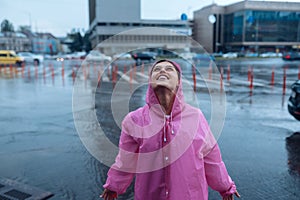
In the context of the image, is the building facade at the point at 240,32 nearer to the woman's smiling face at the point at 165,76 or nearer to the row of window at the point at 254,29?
the row of window at the point at 254,29

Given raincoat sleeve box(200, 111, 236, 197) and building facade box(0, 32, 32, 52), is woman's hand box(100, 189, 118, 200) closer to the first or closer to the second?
raincoat sleeve box(200, 111, 236, 197)

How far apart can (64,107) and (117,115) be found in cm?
659

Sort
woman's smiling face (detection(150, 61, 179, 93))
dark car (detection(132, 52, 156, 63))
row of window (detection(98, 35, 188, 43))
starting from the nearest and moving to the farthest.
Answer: woman's smiling face (detection(150, 61, 179, 93)) → row of window (detection(98, 35, 188, 43)) → dark car (detection(132, 52, 156, 63))

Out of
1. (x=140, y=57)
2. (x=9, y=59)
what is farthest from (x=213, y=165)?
(x=9, y=59)

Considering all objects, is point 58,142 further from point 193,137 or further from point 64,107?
point 193,137

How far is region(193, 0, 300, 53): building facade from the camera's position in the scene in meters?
68.5

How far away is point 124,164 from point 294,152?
4158 millimetres

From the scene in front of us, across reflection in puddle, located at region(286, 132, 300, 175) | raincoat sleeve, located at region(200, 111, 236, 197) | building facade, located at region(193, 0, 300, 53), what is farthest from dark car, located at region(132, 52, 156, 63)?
building facade, located at region(193, 0, 300, 53)

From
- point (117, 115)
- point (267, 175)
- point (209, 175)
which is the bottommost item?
point (267, 175)

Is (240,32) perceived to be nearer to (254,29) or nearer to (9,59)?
(254,29)

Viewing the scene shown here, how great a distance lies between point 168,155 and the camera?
1.90 meters

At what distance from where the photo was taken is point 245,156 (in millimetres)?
5004

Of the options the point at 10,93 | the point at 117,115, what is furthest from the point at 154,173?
the point at 10,93

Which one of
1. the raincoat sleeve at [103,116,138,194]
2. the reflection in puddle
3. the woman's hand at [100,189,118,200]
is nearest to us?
the raincoat sleeve at [103,116,138,194]
